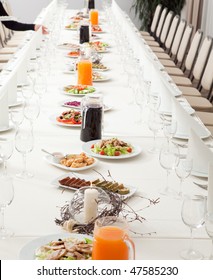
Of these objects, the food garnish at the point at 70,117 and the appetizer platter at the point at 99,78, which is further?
the appetizer platter at the point at 99,78

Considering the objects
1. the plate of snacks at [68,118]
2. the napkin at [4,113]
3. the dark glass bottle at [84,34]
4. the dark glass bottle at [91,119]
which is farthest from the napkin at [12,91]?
the dark glass bottle at [84,34]

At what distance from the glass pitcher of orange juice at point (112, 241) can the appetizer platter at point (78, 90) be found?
2138mm

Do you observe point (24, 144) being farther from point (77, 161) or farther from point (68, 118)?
point (68, 118)

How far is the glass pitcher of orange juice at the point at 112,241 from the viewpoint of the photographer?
1530 mm

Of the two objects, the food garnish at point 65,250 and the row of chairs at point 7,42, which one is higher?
the food garnish at point 65,250

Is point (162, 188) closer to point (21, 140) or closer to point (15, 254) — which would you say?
point (21, 140)

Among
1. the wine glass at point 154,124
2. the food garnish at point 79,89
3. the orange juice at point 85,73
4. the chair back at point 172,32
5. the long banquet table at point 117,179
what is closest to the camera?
the long banquet table at point 117,179

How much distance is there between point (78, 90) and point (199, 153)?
4.75ft

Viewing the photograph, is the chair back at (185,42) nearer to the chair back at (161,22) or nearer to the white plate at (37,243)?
the chair back at (161,22)

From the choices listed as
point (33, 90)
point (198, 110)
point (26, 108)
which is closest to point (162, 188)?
point (26, 108)

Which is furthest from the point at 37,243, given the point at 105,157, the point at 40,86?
the point at 40,86

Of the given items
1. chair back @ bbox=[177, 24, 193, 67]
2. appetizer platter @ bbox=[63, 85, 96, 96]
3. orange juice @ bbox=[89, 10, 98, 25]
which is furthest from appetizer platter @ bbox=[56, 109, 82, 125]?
orange juice @ bbox=[89, 10, 98, 25]

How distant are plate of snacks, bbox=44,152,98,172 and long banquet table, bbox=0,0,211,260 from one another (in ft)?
0.08

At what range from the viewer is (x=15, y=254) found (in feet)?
5.69
